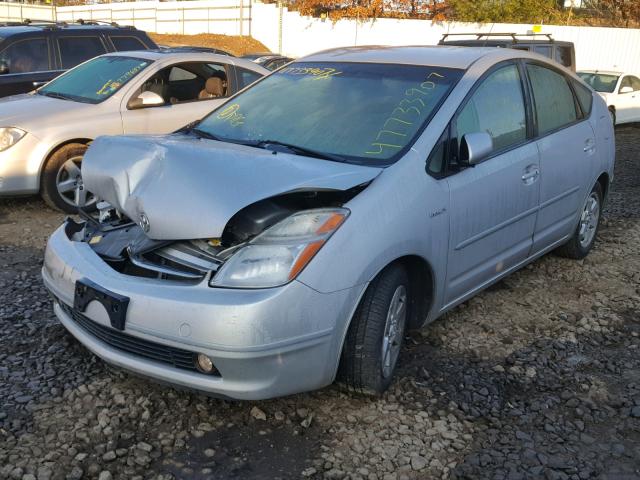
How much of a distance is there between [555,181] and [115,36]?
7.19 metres

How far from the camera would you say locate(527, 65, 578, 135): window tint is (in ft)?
15.7

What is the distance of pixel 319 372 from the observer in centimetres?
309

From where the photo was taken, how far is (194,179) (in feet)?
10.4

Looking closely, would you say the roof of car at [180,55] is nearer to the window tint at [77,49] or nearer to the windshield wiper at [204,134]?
the window tint at [77,49]

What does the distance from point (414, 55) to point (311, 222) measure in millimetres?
1784

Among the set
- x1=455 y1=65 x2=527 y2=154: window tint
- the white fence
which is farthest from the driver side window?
the white fence

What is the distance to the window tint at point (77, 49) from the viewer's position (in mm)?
9430

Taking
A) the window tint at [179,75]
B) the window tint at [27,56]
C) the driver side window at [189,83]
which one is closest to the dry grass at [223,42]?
the window tint at [27,56]

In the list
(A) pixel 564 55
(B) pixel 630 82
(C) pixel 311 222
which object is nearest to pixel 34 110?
(C) pixel 311 222

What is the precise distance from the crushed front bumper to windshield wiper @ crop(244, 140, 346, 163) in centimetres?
86

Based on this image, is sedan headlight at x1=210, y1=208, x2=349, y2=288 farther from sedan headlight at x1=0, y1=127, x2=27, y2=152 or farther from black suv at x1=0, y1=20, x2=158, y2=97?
black suv at x1=0, y1=20, x2=158, y2=97

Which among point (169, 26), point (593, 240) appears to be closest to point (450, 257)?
point (593, 240)

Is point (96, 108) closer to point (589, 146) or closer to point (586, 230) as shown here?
point (589, 146)

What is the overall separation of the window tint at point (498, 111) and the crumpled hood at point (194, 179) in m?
0.92
